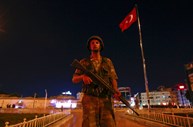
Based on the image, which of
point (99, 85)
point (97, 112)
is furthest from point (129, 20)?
point (97, 112)

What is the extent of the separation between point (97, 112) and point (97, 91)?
320 mm

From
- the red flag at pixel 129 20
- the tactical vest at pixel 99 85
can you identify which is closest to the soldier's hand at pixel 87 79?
the tactical vest at pixel 99 85

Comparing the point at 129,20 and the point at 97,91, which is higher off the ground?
the point at 129,20

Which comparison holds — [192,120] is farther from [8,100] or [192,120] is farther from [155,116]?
[8,100]

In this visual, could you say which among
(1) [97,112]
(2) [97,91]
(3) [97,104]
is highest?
(2) [97,91]

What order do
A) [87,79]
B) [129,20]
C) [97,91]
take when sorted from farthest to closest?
[129,20] → [97,91] → [87,79]

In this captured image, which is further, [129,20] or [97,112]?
[129,20]

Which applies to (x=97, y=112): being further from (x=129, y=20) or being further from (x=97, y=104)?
(x=129, y=20)

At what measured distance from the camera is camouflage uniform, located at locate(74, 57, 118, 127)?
7.83 ft

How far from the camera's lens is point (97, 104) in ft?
8.05

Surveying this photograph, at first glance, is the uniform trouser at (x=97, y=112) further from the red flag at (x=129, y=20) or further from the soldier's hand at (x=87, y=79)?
the red flag at (x=129, y=20)

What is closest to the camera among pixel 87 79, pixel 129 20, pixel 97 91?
pixel 87 79

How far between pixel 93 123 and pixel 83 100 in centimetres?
39

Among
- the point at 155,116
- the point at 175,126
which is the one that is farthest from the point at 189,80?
the point at 175,126
